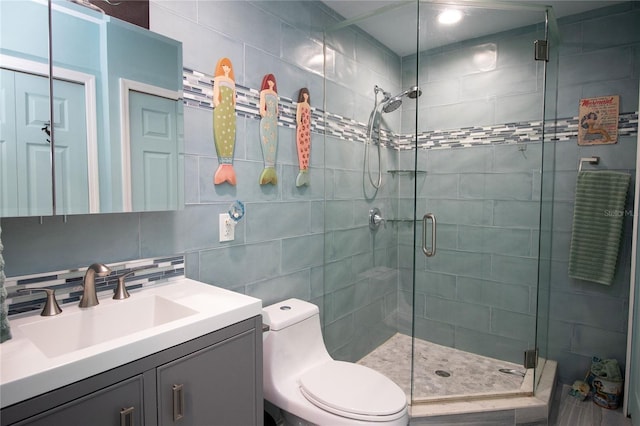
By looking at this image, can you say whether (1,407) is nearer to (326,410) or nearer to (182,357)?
(182,357)

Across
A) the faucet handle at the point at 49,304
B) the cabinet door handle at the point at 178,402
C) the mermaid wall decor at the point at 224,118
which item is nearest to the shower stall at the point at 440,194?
the mermaid wall decor at the point at 224,118

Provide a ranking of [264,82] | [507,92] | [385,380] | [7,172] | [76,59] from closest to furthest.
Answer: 1. [7,172]
2. [76,59]
3. [385,380]
4. [264,82]
5. [507,92]

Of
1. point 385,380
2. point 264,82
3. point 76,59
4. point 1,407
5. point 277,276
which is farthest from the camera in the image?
point 277,276

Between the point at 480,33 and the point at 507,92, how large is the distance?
38 centimetres

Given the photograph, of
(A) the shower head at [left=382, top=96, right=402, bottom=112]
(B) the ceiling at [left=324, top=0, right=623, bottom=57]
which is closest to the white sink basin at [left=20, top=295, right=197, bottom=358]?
(A) the shower head at [left=382, top=96, right=402, bottom=112]

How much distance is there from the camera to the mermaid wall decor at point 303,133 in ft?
6.78

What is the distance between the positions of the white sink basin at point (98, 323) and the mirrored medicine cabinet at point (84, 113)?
332mm

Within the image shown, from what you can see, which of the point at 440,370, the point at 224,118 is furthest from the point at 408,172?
the point at 440,370

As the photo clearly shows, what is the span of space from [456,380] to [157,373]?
1.79 m

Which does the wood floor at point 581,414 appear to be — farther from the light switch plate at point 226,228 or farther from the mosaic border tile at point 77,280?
the mosaic border tile at point 77,280

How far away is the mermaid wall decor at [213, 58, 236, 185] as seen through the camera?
1.61 meters

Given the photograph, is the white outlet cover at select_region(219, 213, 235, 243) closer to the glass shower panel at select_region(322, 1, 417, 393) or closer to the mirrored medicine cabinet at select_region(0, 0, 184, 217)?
the mirrored medicine cabinet at select_region(0, 0, 184, 217)

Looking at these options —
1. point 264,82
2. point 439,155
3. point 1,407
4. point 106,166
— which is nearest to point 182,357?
point 1,407

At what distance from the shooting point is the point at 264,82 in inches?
72.4
